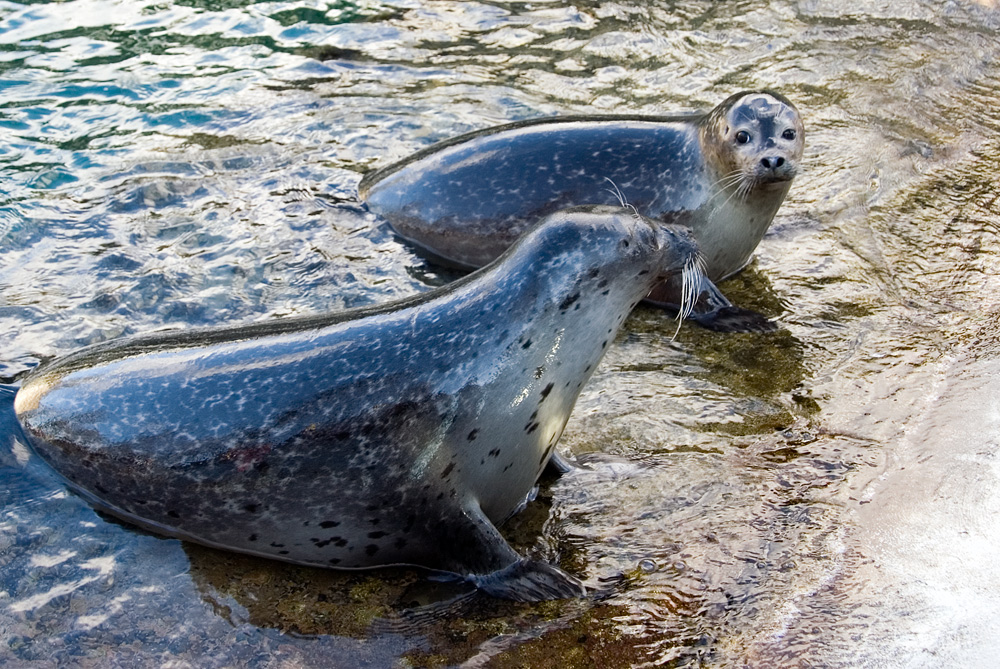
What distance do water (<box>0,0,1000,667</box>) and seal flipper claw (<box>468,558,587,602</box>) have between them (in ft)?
0.18

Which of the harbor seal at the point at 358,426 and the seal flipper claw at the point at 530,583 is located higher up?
the harbor seal at the point at 358,426

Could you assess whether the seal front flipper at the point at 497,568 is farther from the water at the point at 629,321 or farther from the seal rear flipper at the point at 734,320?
the seal rear flipper at the point at 734,320

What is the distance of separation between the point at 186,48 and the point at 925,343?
21.6 feet

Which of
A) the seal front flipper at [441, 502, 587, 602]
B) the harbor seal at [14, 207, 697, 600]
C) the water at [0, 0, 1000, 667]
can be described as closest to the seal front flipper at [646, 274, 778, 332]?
the water at [0, 0, 1000, 667]

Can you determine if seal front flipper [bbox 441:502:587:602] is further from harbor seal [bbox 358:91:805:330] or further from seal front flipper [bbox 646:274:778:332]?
harbor seal [bbox 358:91:805:330]

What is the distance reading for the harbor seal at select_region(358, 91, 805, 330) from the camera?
6430mm

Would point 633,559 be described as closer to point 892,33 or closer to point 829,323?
point 829,323

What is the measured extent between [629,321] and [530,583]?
97.6 inches

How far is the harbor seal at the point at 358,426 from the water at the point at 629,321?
14 cm

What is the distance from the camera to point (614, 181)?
21.4ft

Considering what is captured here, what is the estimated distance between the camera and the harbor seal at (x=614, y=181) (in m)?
6.43

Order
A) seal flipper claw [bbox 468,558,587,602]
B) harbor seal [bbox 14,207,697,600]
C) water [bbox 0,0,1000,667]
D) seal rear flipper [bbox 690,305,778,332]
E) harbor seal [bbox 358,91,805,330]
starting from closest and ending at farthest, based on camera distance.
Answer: water [bbox 0,0,1000,667] → seal flipper claw [bbox 468,558,587,602] → harbor seal [bbox 14,207,697,600] → seal rear flipper [bbox 690,305,778,332] → harbor seal [bbox 358,91,805,330]

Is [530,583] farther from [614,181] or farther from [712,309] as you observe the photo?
[614,181]

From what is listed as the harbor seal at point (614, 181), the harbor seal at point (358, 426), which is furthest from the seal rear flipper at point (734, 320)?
the harbor seal at point (358, 426)
